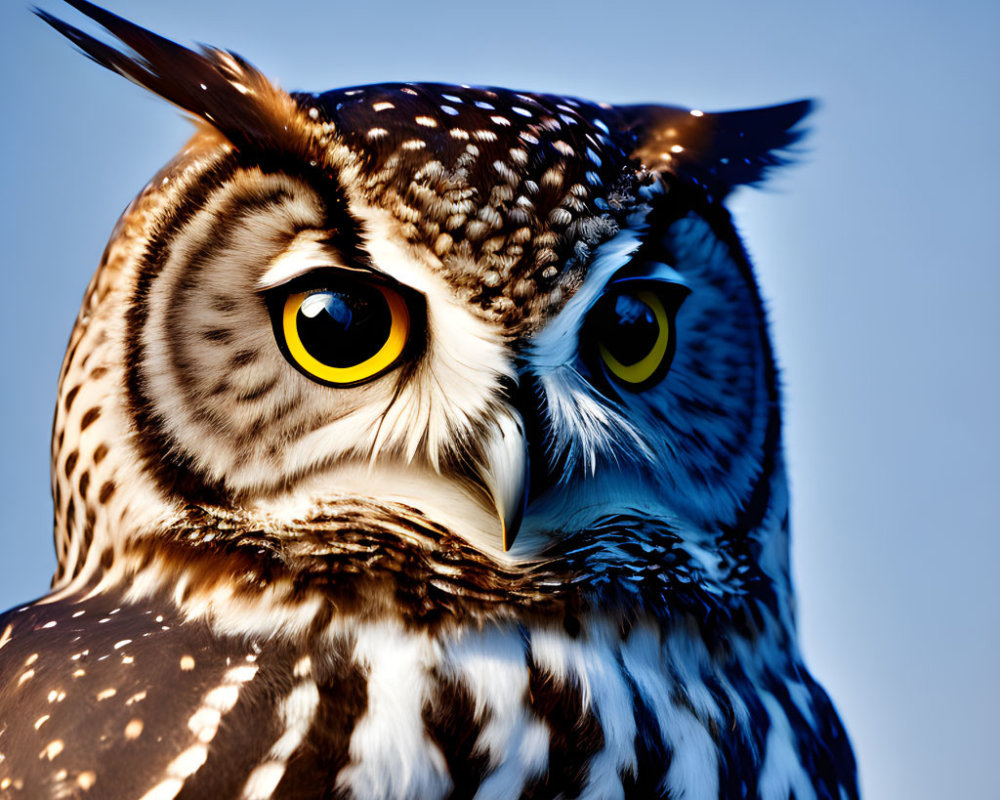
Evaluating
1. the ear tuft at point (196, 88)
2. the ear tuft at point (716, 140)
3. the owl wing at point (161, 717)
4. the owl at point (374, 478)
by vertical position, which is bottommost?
the owl wing at point (161, 717)

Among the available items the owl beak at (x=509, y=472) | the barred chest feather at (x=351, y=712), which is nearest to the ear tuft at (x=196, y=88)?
the owl beak at (x=509, y=472)

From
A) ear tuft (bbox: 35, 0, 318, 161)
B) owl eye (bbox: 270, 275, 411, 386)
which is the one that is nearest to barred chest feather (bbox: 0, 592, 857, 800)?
owl eye (bbox: 270, 275, 411, 386)

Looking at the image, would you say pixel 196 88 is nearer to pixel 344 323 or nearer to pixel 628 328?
pixel 344 323

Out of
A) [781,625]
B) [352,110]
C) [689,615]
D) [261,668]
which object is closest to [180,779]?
[261,668]

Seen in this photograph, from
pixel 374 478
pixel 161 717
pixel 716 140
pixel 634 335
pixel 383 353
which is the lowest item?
pixel 161 717

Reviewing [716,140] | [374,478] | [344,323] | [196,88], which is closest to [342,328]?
[344,323]

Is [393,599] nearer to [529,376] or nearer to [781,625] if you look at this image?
[529,376]

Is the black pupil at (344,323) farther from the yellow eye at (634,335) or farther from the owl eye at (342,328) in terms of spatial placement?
the yellow eye at (634,335)
